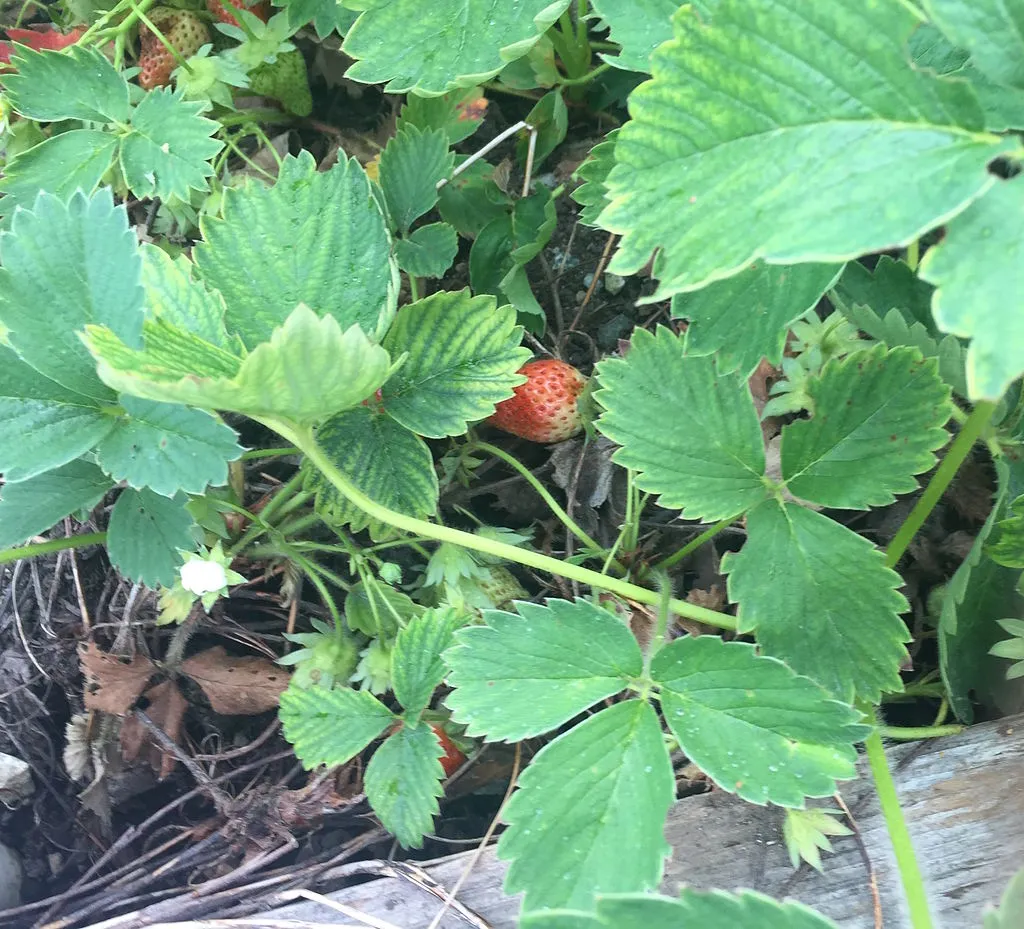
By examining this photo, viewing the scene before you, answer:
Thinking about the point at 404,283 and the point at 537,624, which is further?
the point at 404,283

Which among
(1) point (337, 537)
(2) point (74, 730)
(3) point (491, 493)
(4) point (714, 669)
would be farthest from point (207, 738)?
(4) point (714, 669)

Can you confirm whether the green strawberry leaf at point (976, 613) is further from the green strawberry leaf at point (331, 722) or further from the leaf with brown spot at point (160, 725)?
the leaf with brown spot at point (160, 725)

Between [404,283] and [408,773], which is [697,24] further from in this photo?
[408,773]

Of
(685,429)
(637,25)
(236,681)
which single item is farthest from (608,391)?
(236,681)

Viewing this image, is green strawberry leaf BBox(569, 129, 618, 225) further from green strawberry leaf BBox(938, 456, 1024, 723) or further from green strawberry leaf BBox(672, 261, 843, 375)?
green strawberry leaf BBox(938, 456, 1024, 723)

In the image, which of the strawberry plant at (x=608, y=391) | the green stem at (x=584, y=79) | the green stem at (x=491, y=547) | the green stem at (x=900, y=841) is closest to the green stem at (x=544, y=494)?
the strawberry plant at (x=608, y=391)

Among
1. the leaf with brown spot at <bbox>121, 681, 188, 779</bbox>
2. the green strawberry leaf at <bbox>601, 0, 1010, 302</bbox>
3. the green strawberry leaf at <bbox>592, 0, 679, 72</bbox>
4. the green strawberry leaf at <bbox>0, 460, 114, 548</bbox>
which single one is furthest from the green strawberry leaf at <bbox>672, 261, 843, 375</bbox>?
the leaf with brown spot at <bbox>121, 681, 188, 779</bbox>

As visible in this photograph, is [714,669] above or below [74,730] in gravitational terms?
above
